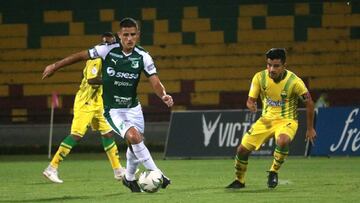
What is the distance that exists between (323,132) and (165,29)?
299 inches

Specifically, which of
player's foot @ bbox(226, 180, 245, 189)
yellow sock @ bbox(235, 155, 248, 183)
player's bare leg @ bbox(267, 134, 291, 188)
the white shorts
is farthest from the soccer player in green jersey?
player's bare leg @ bbox(267, 134, 291, 188)

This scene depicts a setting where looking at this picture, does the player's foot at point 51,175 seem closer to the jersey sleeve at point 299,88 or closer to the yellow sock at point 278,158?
the yellow sock at point 278,158

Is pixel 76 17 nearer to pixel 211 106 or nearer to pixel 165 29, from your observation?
pixel 165 29

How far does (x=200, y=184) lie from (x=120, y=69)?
261cm

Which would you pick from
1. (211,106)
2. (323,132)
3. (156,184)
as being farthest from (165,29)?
(156,184)

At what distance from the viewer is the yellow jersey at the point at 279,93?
40.4ft

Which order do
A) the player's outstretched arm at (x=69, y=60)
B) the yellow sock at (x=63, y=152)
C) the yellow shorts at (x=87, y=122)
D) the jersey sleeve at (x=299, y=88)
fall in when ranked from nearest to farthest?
the player's outstretched arm at (x=69, y=60)
the jersey sleeve at (x=299, y=88)
the yellow sock at (x=63, y=152)
the yellow shorts at (x=87, y=122)

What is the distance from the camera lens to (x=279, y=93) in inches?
486

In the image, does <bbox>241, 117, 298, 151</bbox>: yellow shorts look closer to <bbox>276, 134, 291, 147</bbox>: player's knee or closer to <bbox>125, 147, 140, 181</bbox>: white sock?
<bbox>276, 134, 291, 147</bbox>: player's knee

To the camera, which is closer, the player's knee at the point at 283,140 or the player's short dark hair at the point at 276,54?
the player's short dark hair at the point at 276,54

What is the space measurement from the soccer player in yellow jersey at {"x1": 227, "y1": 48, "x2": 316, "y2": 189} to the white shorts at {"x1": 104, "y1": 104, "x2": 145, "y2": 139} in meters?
1.70

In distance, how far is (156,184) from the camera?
1055cm

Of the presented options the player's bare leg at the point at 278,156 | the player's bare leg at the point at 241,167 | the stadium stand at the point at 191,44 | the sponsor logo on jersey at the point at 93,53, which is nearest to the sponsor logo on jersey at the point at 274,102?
the player's bare leg at the point at 278,156

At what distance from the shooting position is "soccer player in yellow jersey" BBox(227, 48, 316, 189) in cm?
1216
